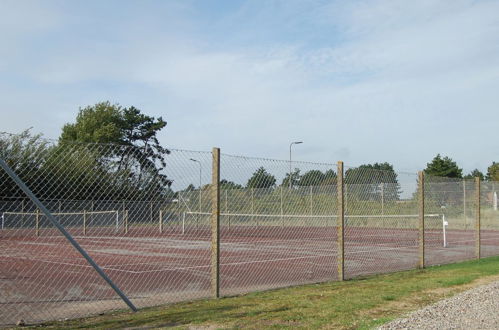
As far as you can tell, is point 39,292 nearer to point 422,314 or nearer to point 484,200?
point 422,314

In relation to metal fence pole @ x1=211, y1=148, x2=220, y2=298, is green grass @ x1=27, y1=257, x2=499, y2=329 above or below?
below

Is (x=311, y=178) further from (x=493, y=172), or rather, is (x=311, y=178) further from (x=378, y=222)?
(x=493, y=172)

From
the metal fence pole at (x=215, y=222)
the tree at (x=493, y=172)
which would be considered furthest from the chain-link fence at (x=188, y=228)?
the tree at (x=493, y=172)

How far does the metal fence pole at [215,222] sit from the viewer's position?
9.02m

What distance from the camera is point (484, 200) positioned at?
74.7ft

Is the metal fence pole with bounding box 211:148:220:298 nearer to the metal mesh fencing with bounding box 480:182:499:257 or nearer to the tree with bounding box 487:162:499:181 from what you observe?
the metal mesh fencing with bounding box 480:182:499:257

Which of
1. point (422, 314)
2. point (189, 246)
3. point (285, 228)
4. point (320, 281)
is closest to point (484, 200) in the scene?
point (285, 228)

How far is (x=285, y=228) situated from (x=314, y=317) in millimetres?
9558

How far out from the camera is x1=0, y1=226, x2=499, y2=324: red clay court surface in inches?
381

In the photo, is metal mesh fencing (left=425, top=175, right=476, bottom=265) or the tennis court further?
metal mesh fencing (left=425, top=175, right=476, bottom=265)

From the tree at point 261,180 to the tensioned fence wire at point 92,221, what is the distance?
1.19m

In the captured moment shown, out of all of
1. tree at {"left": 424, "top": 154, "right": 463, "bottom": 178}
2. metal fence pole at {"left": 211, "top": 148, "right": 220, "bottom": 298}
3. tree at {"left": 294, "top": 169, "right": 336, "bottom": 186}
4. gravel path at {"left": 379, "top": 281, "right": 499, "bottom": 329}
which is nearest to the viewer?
gravel path at {"left": 379, "top": 281, "right": 499, "bottom": 329}

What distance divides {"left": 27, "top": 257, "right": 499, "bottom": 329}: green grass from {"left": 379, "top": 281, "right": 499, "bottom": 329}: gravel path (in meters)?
0.40

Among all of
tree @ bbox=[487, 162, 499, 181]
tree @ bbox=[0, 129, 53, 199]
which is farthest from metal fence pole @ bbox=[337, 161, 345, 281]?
tree @ bbox=[487, 162, 499, 181]
